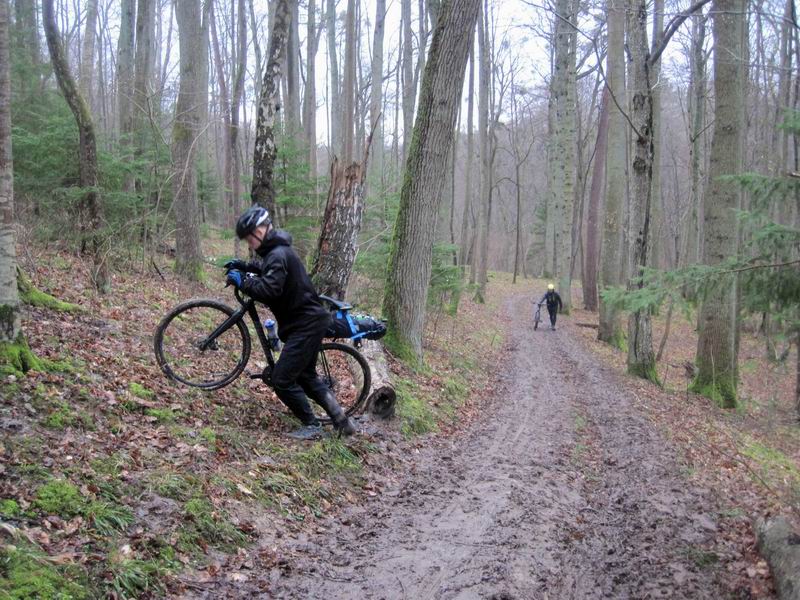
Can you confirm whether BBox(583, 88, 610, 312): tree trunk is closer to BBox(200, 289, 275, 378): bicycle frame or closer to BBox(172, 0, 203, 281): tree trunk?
Answer: BBox(172, 0, 203, 281): tree trunk

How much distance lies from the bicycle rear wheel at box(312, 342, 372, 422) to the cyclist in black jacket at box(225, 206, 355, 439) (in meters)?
0.42

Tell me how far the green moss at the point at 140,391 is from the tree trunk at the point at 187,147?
6.51 meters

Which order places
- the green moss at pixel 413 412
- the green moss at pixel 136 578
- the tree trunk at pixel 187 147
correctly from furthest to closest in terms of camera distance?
the tree trunk at pixel 187 147 < the green moss at pixel 413 412 < the green moss at pixel 136 578

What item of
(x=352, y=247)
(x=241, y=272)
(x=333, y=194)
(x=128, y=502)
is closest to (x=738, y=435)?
(x=352, y=247)

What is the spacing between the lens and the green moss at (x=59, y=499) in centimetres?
346

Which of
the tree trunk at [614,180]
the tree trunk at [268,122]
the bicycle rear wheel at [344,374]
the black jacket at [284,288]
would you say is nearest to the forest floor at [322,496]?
the bicycle rear wheel at [344,374]

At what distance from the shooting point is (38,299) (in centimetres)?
674

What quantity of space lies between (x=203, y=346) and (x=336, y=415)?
153cm

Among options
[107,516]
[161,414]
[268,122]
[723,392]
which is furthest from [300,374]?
[723,392]

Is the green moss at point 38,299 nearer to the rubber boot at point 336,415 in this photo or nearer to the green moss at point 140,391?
the green moss at point 140,391

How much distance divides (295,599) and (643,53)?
44.7ft

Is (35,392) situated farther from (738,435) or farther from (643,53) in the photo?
(643,53)

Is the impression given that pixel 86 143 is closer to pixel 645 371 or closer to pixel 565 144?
pixel 645 371

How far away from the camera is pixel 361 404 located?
6.61m
